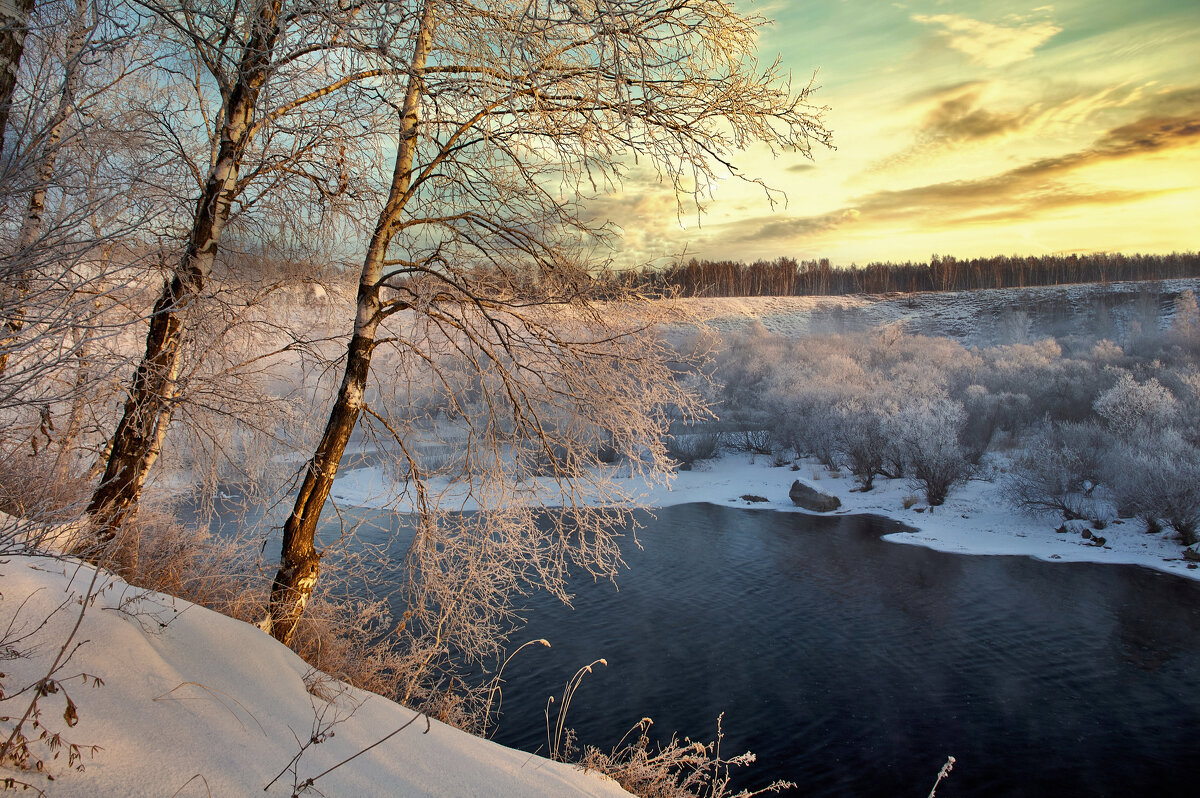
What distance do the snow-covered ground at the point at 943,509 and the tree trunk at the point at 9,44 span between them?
945 cm

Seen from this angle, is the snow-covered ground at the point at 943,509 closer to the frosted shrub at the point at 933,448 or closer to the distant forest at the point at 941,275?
the frosted shrub at the point at 933,448

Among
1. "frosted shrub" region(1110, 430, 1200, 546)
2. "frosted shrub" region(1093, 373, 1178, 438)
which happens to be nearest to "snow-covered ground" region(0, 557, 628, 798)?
"frosted shrub" region(1110, 430, 1200, 546)

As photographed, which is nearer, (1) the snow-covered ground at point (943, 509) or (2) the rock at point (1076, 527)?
A: (1) the snow-covered ground at point (943, 509)

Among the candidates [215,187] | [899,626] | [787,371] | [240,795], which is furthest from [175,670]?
[787,371]

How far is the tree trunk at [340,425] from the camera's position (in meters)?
4.68

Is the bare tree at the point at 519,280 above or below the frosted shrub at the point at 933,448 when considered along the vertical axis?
above

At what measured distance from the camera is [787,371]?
114ft

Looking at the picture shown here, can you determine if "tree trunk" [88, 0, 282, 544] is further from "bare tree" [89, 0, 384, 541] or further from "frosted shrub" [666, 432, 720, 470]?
"frosted shrub" [666, 432, 720, 470]

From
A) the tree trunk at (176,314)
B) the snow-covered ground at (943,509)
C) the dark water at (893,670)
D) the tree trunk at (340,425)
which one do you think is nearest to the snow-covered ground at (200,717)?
the tree trunk at (340,425)

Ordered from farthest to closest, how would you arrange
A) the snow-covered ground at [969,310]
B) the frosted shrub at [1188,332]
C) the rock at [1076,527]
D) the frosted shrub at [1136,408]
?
the snow-covered ground at [969,310]
the frosted shrub at [1188,332]
the frosted shrub at [1136,408]
the rock at [1076,527]

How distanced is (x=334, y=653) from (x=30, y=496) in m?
2.74

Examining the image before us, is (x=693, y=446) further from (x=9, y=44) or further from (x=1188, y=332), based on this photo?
(x=9, y=44)

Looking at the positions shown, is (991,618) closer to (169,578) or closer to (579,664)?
(579,664)

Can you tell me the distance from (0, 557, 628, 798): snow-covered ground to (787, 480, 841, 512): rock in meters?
19.4
